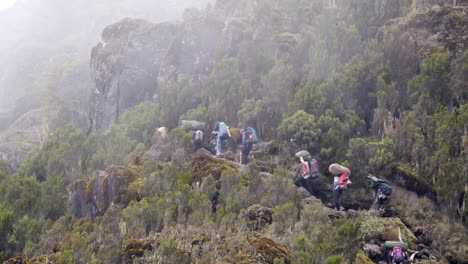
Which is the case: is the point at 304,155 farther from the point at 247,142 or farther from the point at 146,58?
the point at 146,58

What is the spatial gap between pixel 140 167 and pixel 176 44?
49.0 feet

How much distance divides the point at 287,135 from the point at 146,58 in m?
17.4

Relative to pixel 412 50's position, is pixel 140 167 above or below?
below

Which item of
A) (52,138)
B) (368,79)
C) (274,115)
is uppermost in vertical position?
(368,79)

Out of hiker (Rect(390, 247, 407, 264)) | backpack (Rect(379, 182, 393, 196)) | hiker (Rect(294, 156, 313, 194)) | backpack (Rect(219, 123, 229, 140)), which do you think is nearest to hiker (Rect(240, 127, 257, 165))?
backpack (Rect(219, 123, 229, 140))

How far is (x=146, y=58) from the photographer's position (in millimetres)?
35656

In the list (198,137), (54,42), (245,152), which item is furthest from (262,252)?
(54,42)

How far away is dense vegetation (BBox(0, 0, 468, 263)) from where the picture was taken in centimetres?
1508

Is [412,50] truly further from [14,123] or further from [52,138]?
[14,123]

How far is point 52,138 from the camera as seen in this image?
27156mm

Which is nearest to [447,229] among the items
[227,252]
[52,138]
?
[227,252]

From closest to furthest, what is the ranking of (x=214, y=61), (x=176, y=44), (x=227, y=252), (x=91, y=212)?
1. (x=227, y=252)
2. (x=91, y=212)
3. (x=214, y=61)
4. (x=176, y=44)

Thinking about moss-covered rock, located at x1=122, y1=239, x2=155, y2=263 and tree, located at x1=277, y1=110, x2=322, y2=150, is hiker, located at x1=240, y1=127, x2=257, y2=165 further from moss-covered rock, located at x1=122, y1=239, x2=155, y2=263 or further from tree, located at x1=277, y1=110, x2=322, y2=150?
moss-covered rock, located at x1=122, y1=239, x2=155, y2=263

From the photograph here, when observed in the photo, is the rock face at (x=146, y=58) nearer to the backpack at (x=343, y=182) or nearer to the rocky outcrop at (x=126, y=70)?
the rocky outcrop at (x=126, y=70)
